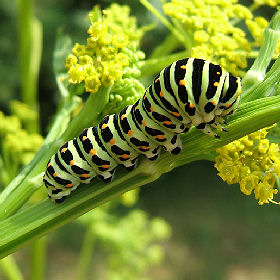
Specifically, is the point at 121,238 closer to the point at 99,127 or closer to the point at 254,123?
the point at 99,127

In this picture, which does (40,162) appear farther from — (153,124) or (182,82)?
(182,82)

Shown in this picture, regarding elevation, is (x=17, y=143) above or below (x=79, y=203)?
below

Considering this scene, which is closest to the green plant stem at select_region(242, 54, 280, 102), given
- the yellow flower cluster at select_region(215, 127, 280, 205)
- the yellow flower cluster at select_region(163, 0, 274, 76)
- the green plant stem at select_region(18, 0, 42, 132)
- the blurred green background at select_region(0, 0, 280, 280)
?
the yellow flower cluster at select_region(215, 127, 280, 205)

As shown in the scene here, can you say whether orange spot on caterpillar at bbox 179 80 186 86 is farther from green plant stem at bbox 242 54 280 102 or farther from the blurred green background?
the blurred green background

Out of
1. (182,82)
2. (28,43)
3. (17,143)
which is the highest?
(182,82)

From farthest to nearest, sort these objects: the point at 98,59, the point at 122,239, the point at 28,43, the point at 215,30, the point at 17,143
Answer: the point at 122,239 → the point at 28,43 → the point at 17,143 → the point at 215,30 → the point at 98,59

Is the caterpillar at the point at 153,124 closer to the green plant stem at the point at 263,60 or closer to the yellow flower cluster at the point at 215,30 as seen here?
the green plant stem at the point at 263,60

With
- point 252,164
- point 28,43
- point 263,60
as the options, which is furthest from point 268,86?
point 28,43

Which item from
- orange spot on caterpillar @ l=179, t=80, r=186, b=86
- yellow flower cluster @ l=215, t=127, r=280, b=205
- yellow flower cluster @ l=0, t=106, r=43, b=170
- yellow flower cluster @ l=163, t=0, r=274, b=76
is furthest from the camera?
yellow flower cluster @ l=0, t=106, r=43, b=170
